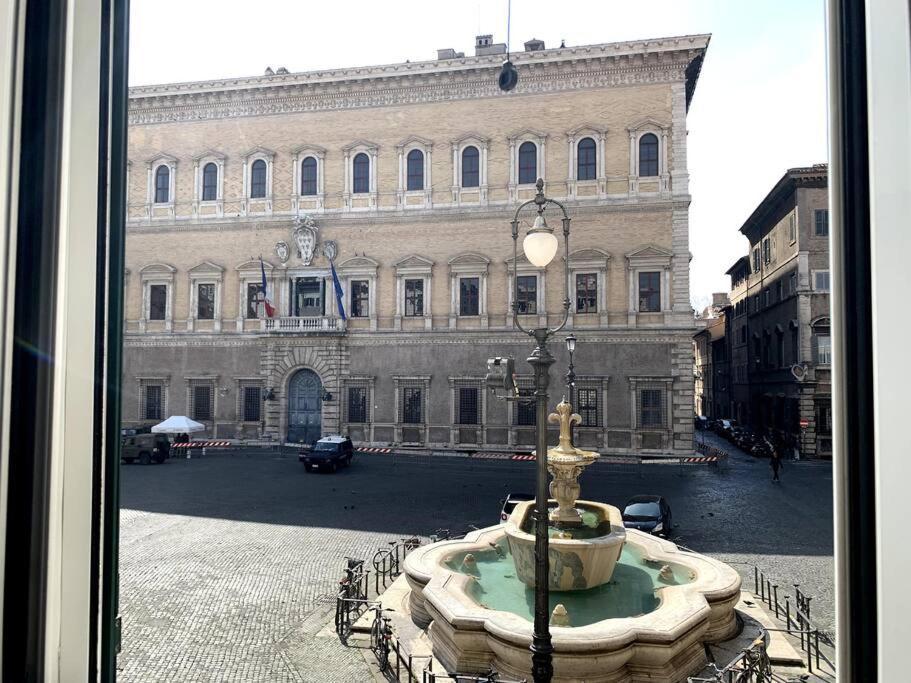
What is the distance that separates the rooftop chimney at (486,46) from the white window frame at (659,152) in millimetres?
6405

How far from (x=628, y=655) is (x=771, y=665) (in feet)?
5.87

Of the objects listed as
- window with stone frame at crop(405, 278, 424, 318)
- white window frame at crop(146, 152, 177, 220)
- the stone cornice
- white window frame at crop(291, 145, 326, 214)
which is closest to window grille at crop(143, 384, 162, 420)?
white window frame at crop(146, 152, 177, 220)

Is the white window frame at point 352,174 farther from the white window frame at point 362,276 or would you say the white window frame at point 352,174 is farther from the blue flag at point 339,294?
the blue flag at point 339,294

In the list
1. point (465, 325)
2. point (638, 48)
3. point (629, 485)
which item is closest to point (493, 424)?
point (465, 325)

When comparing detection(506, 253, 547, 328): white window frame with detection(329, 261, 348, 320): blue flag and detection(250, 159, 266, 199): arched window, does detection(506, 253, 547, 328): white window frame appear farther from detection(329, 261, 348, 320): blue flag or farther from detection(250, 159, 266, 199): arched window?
detection(250, 159, 266, 199): arched window

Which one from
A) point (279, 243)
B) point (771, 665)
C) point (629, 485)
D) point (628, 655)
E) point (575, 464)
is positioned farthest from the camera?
point (279, 243)

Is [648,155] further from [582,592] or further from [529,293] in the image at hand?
[582,592]

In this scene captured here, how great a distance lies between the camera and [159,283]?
26516 mm

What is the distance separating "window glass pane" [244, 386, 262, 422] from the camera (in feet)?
83.9

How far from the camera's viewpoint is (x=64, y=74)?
125 cm

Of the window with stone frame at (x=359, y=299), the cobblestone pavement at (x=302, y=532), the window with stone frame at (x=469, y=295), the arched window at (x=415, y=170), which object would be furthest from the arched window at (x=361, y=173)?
the cobblestone pavement at (x=302, y=532)

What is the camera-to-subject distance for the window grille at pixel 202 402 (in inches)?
1020

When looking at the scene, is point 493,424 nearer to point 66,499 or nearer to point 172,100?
point 172,100

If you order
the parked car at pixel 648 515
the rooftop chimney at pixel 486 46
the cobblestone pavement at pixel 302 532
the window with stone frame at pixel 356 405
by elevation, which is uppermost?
the rooftop chimney at pixel 486 46
